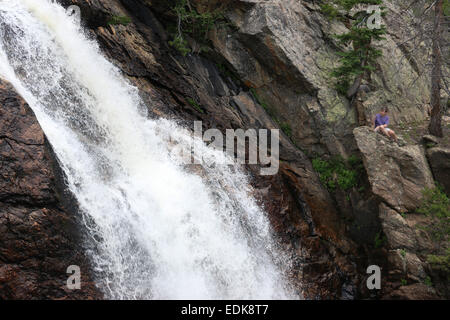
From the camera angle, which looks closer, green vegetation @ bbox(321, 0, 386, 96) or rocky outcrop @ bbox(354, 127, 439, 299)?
rocky outcrop @ bbox(354, 127, 439, 299)

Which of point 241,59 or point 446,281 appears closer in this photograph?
point 446,281

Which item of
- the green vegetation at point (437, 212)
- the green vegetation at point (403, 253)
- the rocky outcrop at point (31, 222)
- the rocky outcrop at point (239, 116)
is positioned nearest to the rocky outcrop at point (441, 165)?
the green vegetation at point (437, 212)

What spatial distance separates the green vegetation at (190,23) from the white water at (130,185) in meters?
2.62

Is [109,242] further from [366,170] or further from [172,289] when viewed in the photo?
[366,170]

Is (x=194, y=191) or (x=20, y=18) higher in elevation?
(x=20, y=18)

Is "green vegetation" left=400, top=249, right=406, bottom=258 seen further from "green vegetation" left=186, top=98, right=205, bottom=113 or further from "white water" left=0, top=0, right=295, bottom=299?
"green vegetation" left=186, top=98, right=205, bottom=113

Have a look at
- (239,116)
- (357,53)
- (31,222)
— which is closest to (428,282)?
(239,116)

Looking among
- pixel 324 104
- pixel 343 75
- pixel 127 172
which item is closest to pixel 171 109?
pixel 127 172

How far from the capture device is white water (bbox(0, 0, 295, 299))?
7.36 m

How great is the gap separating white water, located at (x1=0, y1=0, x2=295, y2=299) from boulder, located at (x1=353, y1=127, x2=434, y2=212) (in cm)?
366

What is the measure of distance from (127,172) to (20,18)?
16.6 feet

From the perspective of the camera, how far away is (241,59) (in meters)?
13.2
